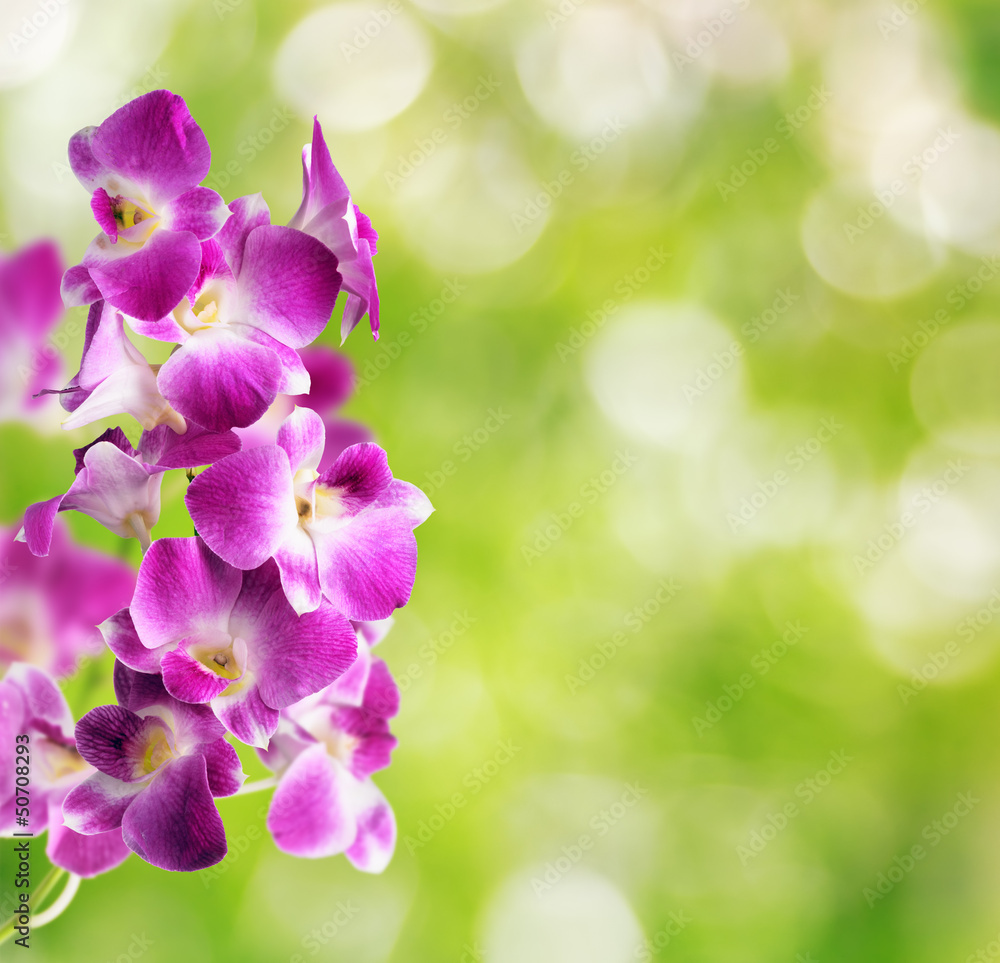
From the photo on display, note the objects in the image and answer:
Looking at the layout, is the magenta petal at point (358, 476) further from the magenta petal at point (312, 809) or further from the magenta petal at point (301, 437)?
the magenta petal at point (312, 809)

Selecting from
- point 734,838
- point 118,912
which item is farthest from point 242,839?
point 734,838

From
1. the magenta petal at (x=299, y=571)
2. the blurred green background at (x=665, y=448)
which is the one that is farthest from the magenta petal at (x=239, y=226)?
the blurred green background at (x=665, y=448)

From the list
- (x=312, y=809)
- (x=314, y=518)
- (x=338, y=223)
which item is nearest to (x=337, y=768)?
(x=312, y=809)

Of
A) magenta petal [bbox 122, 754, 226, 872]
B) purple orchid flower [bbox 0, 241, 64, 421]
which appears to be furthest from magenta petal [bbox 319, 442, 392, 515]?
purple orchid flower [bbox 0, 241, 64, 421]

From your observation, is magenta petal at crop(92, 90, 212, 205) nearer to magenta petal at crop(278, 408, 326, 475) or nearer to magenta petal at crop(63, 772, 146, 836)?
magenta petal at crop(278, 408, 326, 475)

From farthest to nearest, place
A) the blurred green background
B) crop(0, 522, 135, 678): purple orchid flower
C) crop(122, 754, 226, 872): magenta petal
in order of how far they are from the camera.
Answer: the blurred green background → crop(0, 522, 135, 678): purple orchid flower → crop(122, 754, 226, 872): magenta petal

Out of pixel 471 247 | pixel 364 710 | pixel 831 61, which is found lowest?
pixel 471 247

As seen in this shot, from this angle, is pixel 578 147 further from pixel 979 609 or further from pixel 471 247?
pixel 979 609
